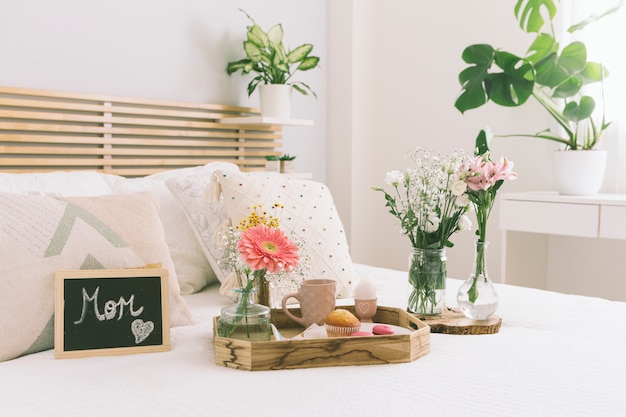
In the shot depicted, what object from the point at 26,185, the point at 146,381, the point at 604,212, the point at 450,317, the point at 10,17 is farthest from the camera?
the point at 604,212

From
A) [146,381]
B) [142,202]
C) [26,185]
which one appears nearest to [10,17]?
[26,185]

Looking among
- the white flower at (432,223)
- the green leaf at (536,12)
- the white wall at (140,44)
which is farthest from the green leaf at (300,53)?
the white flower at (432,223)

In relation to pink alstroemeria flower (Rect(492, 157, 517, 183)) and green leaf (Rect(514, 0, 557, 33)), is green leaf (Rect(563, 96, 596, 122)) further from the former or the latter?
pink alstroemeria flower (Rect(492, 157, 517, 183))

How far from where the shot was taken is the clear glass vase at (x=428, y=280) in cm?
150

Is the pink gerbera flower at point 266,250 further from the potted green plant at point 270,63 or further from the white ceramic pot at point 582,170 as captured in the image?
the white ceramic pot at point 582,170

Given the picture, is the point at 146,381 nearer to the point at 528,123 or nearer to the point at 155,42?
the point at 155,42

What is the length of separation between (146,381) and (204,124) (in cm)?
175

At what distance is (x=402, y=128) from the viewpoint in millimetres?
3512

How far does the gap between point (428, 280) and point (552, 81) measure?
1540 mm

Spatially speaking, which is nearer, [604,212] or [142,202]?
[142,202]

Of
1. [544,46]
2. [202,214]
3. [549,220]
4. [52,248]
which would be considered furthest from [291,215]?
[544,46]

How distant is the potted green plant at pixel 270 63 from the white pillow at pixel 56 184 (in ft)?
3.46

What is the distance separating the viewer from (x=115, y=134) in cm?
244

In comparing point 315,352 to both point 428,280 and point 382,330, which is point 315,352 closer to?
point 382,330
